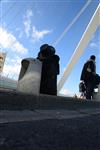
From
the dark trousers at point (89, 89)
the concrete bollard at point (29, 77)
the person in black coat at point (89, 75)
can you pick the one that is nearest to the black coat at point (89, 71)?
the person in black coat at point (89, 75)

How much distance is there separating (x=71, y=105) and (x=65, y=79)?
21374mm

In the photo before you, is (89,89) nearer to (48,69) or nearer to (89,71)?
(89,71)

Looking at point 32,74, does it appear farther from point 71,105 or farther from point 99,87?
point 99,87

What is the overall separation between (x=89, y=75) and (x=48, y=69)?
146 inches

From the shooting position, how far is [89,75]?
11898 mm

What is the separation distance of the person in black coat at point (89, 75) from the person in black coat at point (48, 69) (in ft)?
11.6

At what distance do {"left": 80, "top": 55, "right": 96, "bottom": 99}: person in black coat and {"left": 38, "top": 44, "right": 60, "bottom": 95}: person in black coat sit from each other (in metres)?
3.53

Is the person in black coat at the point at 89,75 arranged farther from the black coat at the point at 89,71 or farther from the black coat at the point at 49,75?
the black coat at the point at 49,75

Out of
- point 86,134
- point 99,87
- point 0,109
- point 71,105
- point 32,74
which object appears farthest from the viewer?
point 99,87

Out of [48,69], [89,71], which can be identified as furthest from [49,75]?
[89,71]

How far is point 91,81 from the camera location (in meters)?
12.1

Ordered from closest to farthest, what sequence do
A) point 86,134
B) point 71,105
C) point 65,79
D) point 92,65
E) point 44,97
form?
point 86,134
point 44,97
point 71,105
point 92,65
point 65,79

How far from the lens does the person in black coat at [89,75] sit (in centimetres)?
1186

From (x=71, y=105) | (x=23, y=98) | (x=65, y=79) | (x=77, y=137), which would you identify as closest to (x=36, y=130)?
(x=77, y=137)
